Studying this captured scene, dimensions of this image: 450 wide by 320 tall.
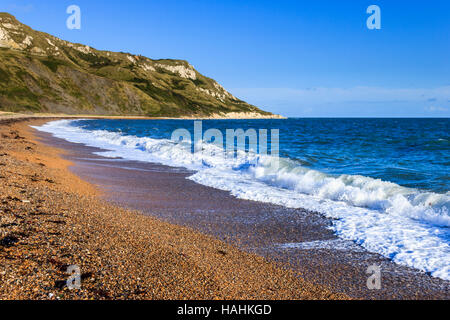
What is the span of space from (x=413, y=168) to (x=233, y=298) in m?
16.2

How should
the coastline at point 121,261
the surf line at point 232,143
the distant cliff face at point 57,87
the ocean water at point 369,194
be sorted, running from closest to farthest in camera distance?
1. the coastline at point 121,261
2. the ocean water at point 369,194
3. the surf line at point 232,143
4. the distant cliff face at point 57,87

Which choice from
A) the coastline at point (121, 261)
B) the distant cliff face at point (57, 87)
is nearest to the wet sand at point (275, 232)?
the coastline at point (121, 261)

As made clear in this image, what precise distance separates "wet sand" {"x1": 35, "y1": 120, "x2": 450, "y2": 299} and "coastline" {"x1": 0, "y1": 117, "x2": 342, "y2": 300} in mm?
403

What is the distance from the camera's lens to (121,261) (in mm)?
4707

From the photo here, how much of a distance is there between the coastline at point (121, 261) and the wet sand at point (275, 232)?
403mm

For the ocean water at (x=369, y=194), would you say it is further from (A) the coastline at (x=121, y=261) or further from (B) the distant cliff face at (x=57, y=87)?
(B) the distant cliff face at (x=57, y=87)

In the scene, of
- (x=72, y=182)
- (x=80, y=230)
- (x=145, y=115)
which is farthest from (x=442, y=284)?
(x=145, y=115)

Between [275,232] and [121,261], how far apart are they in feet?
11.3

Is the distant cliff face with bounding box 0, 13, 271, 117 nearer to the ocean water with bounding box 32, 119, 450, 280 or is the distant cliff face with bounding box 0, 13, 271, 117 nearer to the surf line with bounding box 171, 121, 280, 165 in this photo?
the surf line with bounding box 171, 121, 280, 165

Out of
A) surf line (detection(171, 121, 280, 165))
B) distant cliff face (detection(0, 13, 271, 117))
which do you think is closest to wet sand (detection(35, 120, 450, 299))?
surf line (detection(171, 121, 280, 165))

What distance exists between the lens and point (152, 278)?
14.3 ft

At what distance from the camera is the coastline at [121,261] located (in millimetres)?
3967

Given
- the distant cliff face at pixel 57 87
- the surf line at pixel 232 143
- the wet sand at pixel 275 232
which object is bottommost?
the wet sand at pixel 275 232
